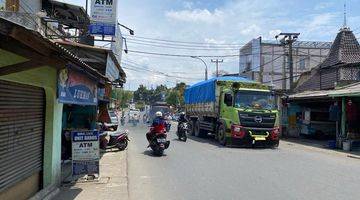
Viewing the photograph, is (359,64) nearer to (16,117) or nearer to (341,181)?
(341,181)

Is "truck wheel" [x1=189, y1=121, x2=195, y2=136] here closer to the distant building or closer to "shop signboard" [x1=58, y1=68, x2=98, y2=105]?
"shop signboard" [x1=58, y1=68, x2=98, y2=105]

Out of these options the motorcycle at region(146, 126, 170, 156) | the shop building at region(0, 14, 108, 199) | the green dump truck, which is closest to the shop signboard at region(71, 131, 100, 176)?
the shop building at region(0, 14, 108, 199)

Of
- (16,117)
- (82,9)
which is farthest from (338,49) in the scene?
(16,117)

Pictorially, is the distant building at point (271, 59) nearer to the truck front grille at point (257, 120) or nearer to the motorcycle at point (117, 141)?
the truck front grille at point (257, 120)

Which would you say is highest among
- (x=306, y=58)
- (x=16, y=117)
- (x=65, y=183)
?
(x=306, y=58)

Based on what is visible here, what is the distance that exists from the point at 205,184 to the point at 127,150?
821 cm

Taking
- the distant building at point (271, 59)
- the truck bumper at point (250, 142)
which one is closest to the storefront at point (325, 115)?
the truck bumper at point (250, 142)

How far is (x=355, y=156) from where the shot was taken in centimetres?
1811

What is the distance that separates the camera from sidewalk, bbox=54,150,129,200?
9.07m

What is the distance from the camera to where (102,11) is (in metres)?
19.0

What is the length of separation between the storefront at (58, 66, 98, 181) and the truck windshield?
6.96 m

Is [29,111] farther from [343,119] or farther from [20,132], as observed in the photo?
[343,119]

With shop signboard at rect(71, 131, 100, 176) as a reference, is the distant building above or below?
above

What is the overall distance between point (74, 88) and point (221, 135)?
11.6 meters
